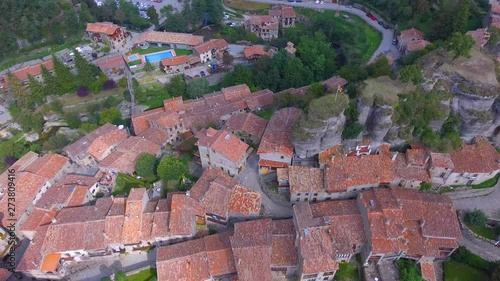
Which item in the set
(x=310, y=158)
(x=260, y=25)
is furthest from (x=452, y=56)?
(x=260, y=25)

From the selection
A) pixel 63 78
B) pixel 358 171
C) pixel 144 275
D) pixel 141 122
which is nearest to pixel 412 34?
pixel 358 171

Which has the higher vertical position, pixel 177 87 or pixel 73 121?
pixel 177 87

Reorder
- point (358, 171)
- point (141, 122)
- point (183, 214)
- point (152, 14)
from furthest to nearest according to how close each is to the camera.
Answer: point (152, 14) → point (141, 122) → point (358, 171) → point (183, 214)

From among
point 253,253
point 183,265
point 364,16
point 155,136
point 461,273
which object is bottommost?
point 461,273

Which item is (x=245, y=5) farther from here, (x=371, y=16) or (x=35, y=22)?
(x=35, y=22)

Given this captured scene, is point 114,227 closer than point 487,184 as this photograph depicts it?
Yes

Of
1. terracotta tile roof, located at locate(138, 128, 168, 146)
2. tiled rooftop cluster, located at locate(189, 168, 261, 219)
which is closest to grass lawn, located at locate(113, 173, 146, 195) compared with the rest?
terracotta tile roof, located at locate(138, 128, 168, 146)

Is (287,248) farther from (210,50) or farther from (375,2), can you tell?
(375,2)
